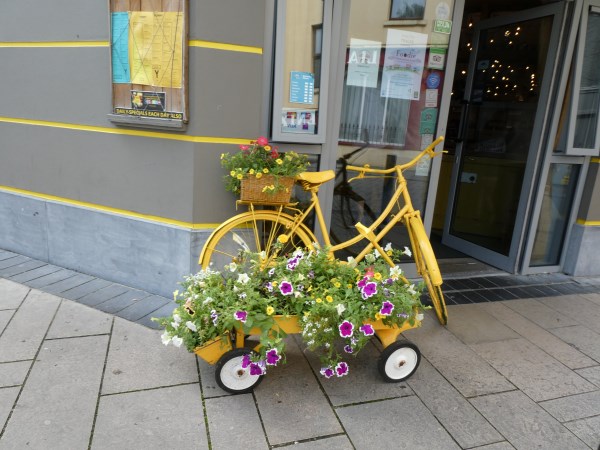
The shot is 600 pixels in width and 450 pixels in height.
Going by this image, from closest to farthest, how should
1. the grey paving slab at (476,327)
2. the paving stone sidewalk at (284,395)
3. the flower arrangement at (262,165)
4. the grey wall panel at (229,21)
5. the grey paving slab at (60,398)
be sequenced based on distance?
the grey paving slab at (60,398)
the paving stone sidewalk at (284,395)
the flower arrangement at (262,165)
the grey wall panel at (229,21)
the grey paving slab at (476,327)

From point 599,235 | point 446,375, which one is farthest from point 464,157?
point 446,375

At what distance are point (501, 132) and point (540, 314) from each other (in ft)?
6.81

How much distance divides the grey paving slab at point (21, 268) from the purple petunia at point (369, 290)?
10.3 feet

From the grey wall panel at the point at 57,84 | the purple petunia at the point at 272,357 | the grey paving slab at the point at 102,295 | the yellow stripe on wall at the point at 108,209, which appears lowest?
the grey paving slab at the point at 102,295

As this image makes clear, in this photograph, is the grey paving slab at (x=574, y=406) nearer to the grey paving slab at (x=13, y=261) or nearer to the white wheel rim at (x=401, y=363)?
the white wheel rim at (x=401, y=363)

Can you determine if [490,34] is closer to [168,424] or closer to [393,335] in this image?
[393,335]

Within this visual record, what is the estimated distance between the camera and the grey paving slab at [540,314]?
360cm

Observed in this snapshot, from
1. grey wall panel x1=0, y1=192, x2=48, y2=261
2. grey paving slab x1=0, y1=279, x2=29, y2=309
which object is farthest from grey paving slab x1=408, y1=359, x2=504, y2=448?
grey wall panel x1=0, y1=192, x2=48, y2=261

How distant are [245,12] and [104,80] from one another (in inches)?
48.7

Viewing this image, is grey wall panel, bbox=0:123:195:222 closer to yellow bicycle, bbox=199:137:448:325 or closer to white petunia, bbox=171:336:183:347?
yellow bicycle, bbox=199:137:448:325

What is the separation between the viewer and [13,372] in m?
2.54

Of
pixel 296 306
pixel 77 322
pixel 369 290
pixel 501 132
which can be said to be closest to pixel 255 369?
pixel 296 306

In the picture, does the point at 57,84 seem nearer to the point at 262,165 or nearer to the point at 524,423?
the point at 262,165

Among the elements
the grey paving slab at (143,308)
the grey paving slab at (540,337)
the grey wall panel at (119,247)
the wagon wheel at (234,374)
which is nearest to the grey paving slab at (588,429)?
the grey paving slab at (540,337)
